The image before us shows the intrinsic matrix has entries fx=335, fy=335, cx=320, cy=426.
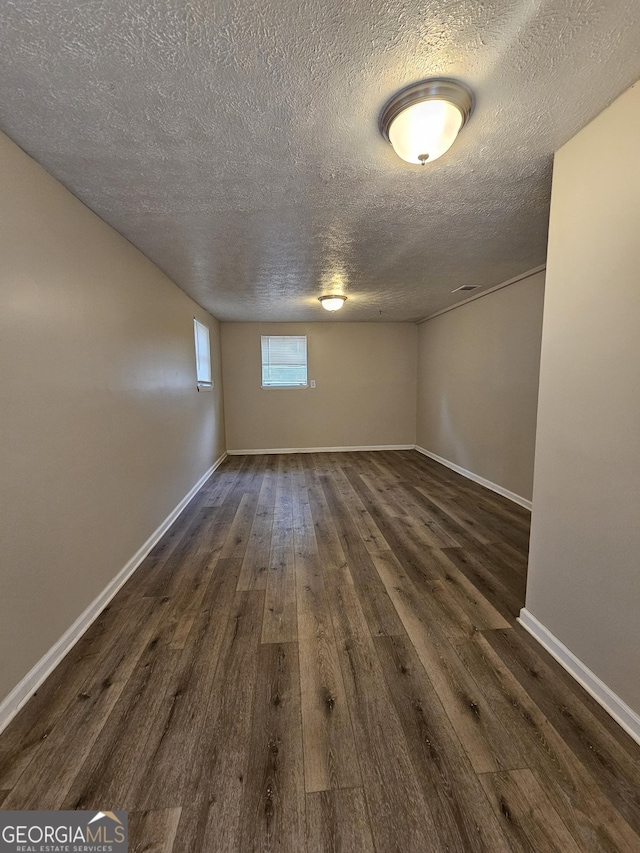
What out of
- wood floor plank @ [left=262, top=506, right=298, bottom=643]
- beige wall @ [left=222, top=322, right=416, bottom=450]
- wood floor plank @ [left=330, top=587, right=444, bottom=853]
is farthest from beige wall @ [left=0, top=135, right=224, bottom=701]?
beige wall @ [left=222, top=322, right=416, bottom=450]

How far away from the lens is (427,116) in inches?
48.1

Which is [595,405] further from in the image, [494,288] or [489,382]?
[494,288]

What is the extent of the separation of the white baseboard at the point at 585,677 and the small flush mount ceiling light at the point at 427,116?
7.30 feet

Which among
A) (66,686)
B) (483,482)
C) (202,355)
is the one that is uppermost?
(202,355)

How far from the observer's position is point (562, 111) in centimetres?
130

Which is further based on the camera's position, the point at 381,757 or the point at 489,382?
the point at 489,382

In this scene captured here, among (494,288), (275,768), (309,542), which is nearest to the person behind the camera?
(275,768)

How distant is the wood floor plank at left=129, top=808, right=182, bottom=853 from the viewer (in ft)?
3.07

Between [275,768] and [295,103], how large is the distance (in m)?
2.34

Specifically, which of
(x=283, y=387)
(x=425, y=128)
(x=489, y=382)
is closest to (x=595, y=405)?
(x=425, y=128)

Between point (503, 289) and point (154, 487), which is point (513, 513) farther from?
point (154, 487)

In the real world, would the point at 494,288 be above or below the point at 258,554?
above

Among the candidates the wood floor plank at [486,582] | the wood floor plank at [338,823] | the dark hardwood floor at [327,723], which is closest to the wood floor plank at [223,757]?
the dark hardwood floor at [327,723]

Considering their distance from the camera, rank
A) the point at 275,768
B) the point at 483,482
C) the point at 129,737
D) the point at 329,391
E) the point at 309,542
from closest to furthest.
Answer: the point at 275,768
the point at 129,737
the point at 309,542
the point at 483,482
the point at 329,391
